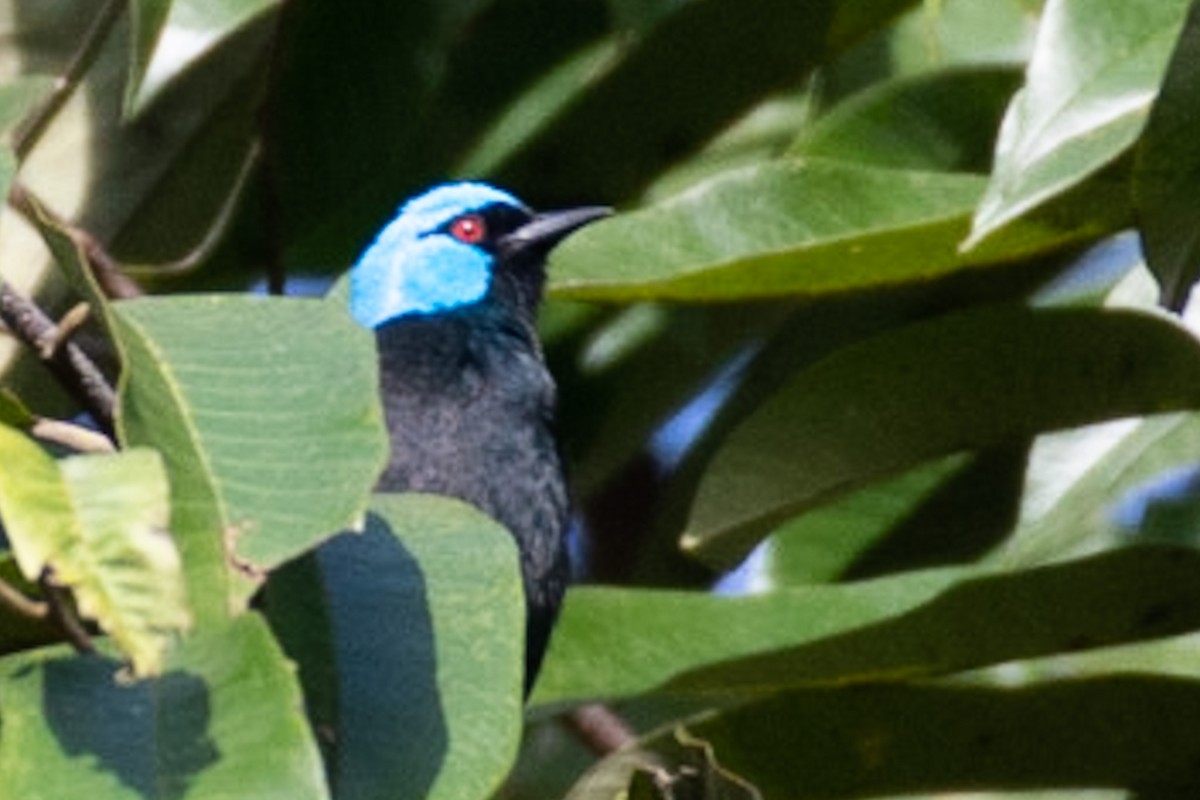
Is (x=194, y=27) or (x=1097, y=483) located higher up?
(x=194, y=27)

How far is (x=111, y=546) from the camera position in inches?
81.2

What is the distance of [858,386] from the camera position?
360cm

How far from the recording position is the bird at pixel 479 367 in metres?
4.08

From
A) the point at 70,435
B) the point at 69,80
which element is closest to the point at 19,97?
the point at 70,435

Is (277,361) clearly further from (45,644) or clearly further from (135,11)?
(135,11)

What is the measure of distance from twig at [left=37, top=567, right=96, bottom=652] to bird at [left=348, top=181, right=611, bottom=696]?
1.35m

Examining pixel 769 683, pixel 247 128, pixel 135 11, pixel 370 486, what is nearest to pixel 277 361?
pixel 370 486

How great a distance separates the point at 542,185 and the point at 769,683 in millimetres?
885

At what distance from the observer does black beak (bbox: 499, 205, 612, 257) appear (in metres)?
4.24

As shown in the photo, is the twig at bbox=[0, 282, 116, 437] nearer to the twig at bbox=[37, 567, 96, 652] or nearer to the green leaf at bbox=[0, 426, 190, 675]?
the twig at bbox=[37, 567, 96, 652]

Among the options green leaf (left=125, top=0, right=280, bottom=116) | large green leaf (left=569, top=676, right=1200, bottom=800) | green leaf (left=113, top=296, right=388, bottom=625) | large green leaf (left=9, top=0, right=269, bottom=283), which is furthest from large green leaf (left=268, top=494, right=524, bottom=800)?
large green leaf (left=9, top=0, right=269, bottom=283)

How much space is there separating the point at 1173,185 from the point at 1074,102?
0.11 metres

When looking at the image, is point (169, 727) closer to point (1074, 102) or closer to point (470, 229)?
point (1074, 102)

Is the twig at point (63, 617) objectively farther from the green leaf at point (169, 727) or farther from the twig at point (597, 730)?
the twig at point (597, 730)
